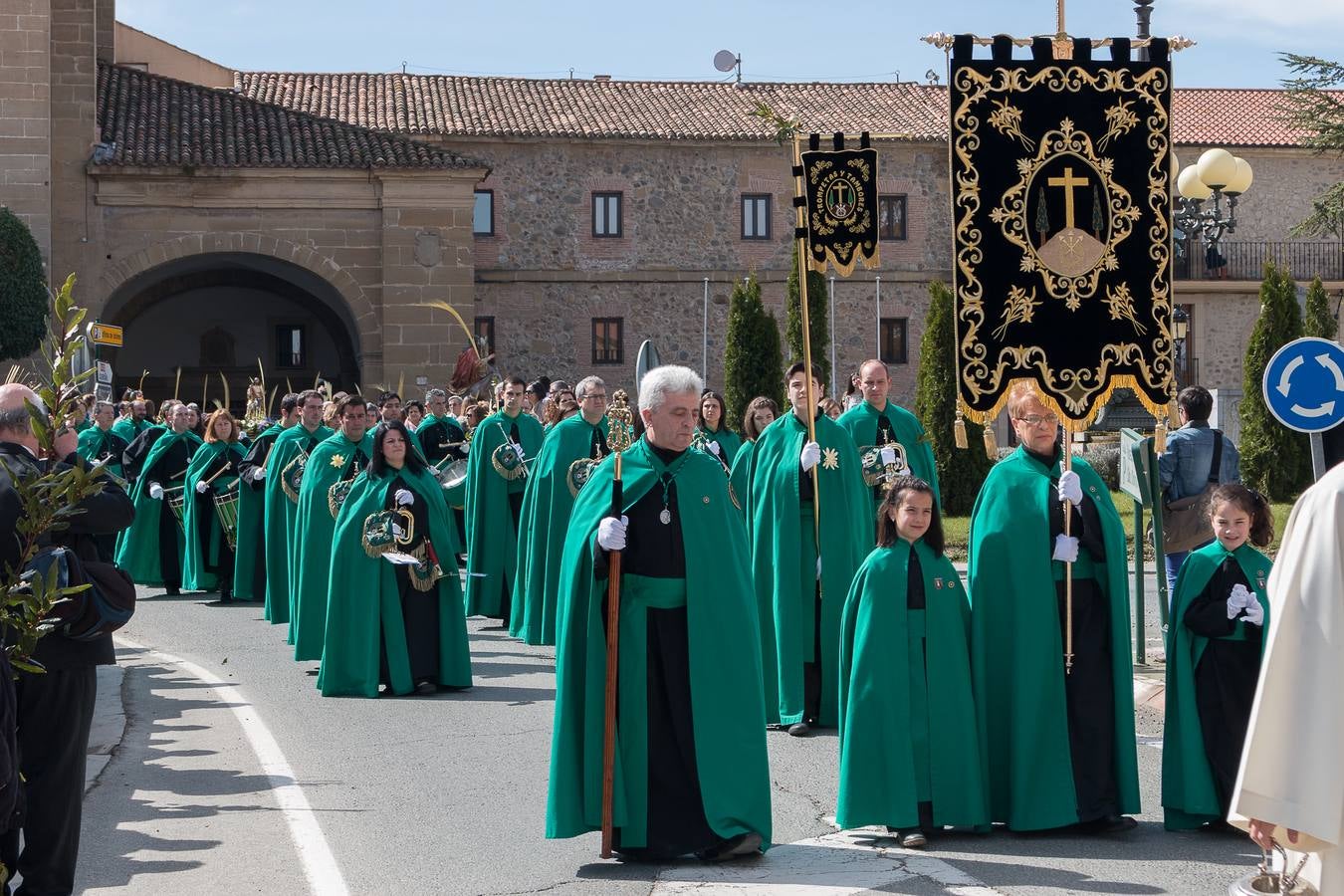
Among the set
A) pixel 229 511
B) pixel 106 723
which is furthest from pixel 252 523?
pixel 106 723

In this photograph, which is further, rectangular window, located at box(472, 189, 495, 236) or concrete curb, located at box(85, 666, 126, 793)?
rectangular window, located at box(472, 189, 495, 236)

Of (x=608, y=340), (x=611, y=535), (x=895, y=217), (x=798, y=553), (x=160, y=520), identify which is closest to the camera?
(x=611, y=535)

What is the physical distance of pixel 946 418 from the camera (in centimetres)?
2784

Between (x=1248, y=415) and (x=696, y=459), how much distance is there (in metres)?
22.3

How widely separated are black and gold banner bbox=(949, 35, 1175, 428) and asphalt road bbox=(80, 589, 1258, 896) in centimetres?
206

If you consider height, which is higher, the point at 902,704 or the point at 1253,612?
the point at 1253,612

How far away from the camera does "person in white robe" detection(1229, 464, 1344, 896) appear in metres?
3.76

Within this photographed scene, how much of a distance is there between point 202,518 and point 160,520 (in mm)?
848

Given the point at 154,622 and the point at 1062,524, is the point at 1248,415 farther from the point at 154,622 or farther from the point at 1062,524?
the point at 1062,524

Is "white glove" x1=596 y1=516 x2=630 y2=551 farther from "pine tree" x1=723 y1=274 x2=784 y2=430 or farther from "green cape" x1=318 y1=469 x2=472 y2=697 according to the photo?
"pine tree" x1=723 y1=274 x2=784 y2=430

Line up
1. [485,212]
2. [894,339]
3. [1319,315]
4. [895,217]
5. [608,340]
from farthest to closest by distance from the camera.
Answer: [894,339], [895,217], [608,340], [485,212], [1319,315]

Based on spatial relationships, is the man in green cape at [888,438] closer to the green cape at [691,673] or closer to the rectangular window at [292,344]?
the green cape at [691,673]

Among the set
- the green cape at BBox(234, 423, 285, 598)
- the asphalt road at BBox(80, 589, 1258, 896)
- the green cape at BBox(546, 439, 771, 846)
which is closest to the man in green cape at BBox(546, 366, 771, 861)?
the green cape at BBox(546, 439, 771, 846)

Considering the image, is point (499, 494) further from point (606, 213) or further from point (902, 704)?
point (606, 213)
